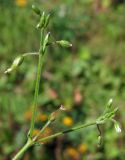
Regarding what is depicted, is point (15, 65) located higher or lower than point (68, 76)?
higher

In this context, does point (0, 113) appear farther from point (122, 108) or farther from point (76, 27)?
point (76, 27)

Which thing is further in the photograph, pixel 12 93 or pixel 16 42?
pixel 16 42

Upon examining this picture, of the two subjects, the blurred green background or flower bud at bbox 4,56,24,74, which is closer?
flower bud at bbox 4,56,24,74

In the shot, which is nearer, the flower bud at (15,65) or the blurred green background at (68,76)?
the flower bud at (15,65)

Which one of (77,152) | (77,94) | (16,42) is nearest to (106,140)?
(77,152)

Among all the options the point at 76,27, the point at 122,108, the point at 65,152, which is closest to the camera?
the point at 65,152

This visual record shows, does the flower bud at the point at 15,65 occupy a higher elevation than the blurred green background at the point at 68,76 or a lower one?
higher

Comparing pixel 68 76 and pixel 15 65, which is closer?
pixel 15 65

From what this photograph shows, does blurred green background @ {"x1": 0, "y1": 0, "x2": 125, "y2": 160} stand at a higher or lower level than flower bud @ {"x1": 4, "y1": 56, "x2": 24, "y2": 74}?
lower
